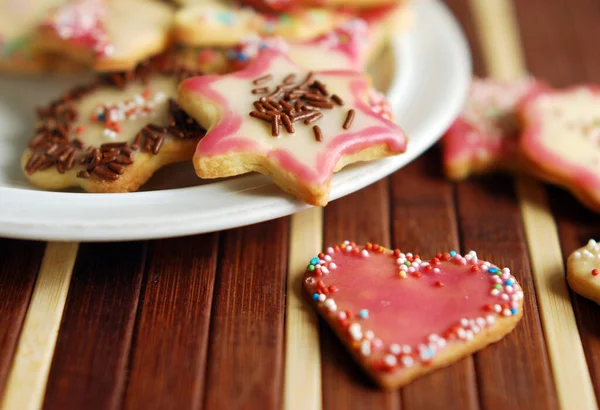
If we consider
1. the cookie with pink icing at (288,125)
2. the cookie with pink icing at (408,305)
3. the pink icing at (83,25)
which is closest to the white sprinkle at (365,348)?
the cookie with pink icing at (408,305)

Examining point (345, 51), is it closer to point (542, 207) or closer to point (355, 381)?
point (542, 207)

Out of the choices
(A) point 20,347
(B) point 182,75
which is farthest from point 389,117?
(A) point 20,347

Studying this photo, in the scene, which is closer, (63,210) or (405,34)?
(63,210)

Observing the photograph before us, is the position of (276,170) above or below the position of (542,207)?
above

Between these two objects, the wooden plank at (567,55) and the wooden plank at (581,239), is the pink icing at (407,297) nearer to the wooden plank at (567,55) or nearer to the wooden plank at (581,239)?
the wooden plank at (581,239)

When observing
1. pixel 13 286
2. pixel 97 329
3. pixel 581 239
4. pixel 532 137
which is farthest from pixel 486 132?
pixel 13 286

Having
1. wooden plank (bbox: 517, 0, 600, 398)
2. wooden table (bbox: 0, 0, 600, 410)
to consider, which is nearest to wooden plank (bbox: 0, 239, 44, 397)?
wooden table (bbox: 0, 0, 600, 410)
